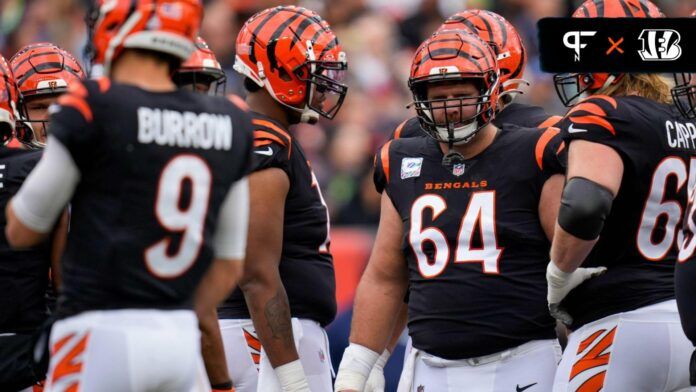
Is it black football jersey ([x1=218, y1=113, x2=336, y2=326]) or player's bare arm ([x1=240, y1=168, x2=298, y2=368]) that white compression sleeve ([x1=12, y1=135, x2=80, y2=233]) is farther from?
black football jersey ([x1=218, y1=113, x2=336, y2=326])

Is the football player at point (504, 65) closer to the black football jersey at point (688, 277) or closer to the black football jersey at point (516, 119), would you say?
the black football jersey at point (516, 119)

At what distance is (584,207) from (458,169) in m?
0.62

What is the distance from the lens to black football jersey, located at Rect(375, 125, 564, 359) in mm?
5059

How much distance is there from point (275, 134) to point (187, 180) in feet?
5.24

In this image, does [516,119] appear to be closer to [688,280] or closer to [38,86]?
[688,280]

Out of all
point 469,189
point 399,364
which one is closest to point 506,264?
point 469,189

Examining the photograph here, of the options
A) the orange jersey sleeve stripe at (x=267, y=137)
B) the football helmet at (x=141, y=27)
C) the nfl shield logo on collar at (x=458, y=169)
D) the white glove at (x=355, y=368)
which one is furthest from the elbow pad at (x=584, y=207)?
the football helmet at (x=141, y=27)

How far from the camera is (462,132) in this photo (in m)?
5.14

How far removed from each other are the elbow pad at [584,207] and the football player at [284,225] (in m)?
1.24

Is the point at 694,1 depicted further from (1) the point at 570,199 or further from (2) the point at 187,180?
(2) the point at 187,180

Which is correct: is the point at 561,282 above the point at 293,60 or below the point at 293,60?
below

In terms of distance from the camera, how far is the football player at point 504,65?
6.17 meters

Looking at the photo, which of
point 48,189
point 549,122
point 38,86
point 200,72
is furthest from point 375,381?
point 48,189

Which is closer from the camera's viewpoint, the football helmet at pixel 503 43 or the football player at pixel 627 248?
the football player at pixel 627 248
